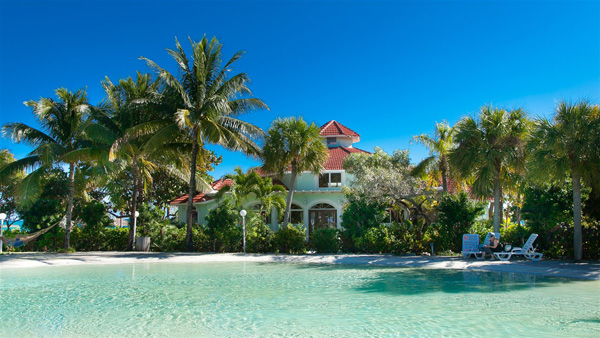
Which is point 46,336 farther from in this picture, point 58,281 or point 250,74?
point 250,74

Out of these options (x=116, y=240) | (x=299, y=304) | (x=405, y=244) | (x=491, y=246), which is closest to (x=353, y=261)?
(x=405, y=244)

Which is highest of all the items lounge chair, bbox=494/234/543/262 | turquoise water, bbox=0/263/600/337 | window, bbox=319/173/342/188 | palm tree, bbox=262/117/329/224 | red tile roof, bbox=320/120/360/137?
red tile roof, bbox=320/120/360/137

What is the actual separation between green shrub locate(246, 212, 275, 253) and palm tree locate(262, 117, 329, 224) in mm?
3343

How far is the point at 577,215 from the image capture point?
1487cm

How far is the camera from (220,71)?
23.2 meters

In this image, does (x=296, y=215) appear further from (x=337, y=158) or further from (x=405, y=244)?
(x=405, y=244)

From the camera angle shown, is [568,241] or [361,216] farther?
[361,216]

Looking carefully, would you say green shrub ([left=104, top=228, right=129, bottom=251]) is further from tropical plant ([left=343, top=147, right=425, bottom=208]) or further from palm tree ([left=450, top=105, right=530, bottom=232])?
palm tree ([left=450, top=105, right=530, bottom=232])

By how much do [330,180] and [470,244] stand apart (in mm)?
12401

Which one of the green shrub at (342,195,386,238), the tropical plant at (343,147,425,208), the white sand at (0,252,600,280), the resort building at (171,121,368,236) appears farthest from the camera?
the resort building at (171,121,368,236)

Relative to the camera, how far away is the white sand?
545 inches

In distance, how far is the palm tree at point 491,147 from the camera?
17.0 metres

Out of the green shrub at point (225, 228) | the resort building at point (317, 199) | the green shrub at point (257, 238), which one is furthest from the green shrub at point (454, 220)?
the green shrub at point (225, 228)

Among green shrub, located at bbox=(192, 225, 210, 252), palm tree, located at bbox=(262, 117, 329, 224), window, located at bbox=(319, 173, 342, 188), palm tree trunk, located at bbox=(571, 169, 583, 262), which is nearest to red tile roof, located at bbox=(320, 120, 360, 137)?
window, located at bbox=(319, 173, 342, 188)
